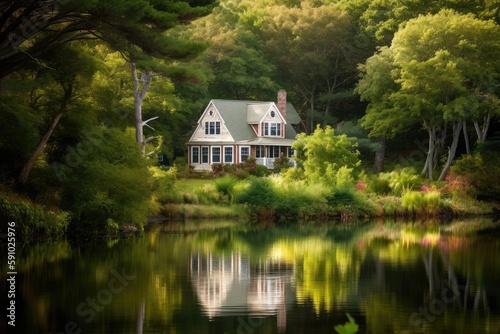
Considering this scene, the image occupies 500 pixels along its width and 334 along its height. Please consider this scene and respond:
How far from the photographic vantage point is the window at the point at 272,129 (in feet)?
214

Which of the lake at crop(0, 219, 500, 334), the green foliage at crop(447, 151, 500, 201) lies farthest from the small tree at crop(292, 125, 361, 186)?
the lake at crop(0, 219, 500, 334)

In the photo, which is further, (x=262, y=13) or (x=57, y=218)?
(x=262, y=13)

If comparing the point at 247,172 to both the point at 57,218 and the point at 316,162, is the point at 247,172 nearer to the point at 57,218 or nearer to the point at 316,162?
the point at 316,162

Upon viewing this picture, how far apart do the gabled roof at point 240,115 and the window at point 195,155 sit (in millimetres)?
2900

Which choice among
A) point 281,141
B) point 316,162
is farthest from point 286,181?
point 281,141

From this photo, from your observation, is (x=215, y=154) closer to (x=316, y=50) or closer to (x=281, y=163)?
(x=281, y=163)

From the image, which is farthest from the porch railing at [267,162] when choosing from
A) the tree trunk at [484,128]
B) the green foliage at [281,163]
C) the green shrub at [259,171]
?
the tree trunk at [484,128]

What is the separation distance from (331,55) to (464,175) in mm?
26018

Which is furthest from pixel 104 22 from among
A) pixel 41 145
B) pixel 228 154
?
pixel 228 154

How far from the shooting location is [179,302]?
50.3 feet

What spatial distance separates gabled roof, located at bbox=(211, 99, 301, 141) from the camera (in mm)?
63938

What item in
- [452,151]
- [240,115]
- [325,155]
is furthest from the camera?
[240,115]

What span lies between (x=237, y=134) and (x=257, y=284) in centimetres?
4692

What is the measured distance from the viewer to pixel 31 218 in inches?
1025
